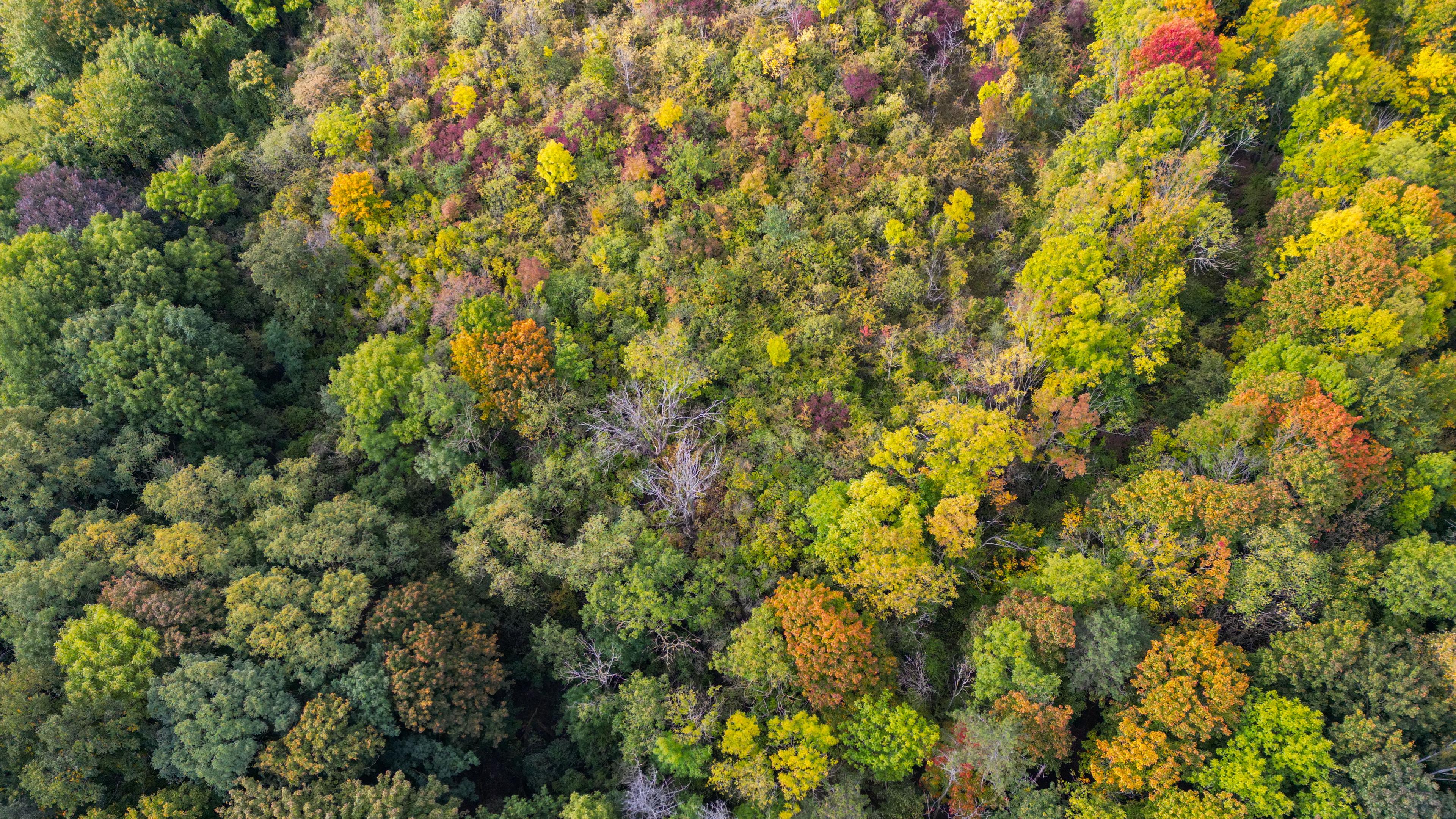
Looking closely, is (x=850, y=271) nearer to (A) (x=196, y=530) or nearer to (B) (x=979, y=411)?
(B) (x=979, y=411)

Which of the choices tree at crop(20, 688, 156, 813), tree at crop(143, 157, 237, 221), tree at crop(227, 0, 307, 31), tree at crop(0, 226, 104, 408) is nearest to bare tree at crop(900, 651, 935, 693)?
tree at crop(20, 688, 156, 813)

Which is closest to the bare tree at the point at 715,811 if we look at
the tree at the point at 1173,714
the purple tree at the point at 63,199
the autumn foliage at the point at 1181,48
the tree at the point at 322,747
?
the tree at the point at 322,747

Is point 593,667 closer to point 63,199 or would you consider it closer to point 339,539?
point 339,539

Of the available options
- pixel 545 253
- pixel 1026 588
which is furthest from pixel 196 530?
pixel 1026 588

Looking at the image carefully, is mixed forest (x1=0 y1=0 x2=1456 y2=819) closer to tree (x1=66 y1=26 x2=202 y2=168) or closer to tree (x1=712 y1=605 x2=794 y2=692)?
tree (x1=712 y1=605 x2=794 y2=692)

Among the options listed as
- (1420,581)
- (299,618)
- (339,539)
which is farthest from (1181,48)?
(299,618)

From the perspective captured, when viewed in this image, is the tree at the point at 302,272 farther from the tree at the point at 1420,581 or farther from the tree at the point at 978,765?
the tree at the point at 1420,581
